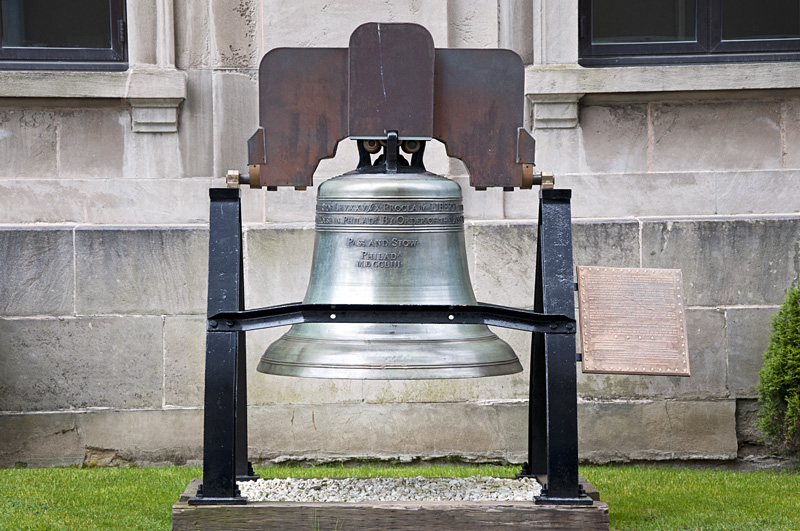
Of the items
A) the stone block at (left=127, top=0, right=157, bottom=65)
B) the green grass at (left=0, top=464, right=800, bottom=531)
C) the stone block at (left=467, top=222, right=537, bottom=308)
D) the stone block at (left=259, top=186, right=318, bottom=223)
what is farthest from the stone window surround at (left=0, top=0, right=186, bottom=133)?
the green grass at (left=0, top=464, right=800, bottom=531)

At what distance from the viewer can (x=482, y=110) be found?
398cm

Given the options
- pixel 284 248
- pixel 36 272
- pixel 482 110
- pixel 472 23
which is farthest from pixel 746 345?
pixel 36 272

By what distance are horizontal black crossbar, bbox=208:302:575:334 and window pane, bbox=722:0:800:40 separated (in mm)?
3321

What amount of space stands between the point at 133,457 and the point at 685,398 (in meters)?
3.23

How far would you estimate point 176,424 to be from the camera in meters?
6.06

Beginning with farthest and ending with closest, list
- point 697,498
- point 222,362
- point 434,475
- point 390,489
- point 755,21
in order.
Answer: point 755,21, point 434,475, point 697,498, point 390,489, point 222,362

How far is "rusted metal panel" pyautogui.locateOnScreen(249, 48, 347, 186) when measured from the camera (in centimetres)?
394

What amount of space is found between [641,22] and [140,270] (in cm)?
335

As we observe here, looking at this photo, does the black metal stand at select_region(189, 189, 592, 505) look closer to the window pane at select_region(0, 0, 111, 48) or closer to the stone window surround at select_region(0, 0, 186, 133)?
the stone window surround at select_region(0, 0, 186, 133)

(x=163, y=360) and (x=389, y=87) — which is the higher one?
(x=389, y=87)

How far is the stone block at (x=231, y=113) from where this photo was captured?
6113mm

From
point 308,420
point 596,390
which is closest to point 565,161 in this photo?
point 596,390

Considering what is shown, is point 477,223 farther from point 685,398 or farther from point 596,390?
point 685,398

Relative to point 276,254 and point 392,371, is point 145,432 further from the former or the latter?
point 392,371
